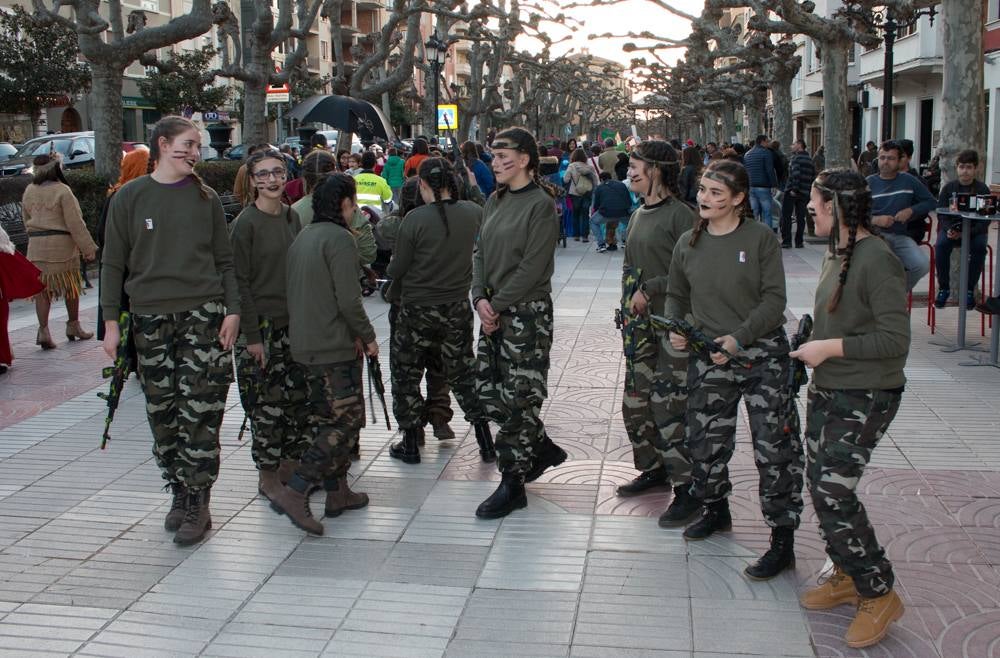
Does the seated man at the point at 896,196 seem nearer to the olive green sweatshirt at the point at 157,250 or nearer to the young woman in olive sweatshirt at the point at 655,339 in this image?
the young woman in olive sweatshirt at the point at 655,339

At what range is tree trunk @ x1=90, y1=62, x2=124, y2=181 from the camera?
628 inches

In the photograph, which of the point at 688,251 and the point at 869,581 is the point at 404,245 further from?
the point at 869,581

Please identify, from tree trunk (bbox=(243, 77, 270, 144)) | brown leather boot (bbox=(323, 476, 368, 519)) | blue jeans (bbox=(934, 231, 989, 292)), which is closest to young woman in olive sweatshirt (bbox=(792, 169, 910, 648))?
brown leather boot (bbox=(323, 476, 368, 519))

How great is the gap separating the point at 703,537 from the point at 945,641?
123cm

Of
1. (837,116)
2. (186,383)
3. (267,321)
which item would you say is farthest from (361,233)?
(837,116)

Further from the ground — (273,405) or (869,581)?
(273,405)

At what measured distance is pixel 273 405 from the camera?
5.52 m

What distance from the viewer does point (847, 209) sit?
12.8ft

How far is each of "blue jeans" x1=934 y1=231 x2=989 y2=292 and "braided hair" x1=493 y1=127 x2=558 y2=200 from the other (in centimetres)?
703

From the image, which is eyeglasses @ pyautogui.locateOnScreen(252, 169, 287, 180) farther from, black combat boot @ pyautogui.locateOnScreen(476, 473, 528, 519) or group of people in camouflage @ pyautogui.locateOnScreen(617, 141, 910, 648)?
black combat boot @ pyautogui.locateOnScreen(476, 473, 528, 519)

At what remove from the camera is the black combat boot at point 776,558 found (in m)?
4.49

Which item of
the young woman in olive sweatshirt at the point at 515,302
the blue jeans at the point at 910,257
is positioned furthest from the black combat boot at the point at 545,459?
the blue jeans at the point at 910,257

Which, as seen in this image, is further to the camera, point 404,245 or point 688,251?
point 404,245

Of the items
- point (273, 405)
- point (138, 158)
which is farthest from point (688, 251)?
point (138, 158)
